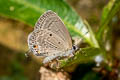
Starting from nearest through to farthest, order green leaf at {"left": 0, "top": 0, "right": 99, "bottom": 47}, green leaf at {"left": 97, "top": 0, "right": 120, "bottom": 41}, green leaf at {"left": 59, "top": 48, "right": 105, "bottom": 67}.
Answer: green leaf at {"left": 59, "top": 48, "right": 105, "bottom": 67}, green leaf at {"left": 97, "top": 0, "right": 120, "bottom": 41}, green leaf at {"left": 0, "top": 0, "right": 99, "bottom": 47}

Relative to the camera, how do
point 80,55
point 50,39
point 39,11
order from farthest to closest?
point 39,11 < point 50,39 < point 80,55

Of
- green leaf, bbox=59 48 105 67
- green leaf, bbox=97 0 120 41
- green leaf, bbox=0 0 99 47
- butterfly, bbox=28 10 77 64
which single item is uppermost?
green leaf, bbox=0 0 99 47

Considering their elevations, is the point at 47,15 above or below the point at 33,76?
below

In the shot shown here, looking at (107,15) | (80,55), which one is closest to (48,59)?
(80,55)

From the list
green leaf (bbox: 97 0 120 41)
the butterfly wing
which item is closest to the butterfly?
the butterfly wing

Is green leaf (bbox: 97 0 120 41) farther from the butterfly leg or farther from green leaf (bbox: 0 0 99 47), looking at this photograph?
the butterfly leg

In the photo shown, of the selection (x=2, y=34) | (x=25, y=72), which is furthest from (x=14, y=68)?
(x=2, y=34)

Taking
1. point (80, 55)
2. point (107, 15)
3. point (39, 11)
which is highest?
point (39, 11)

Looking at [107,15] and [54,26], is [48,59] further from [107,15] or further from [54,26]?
[107,15]

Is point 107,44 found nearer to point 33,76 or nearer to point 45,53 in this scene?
point 45,53
